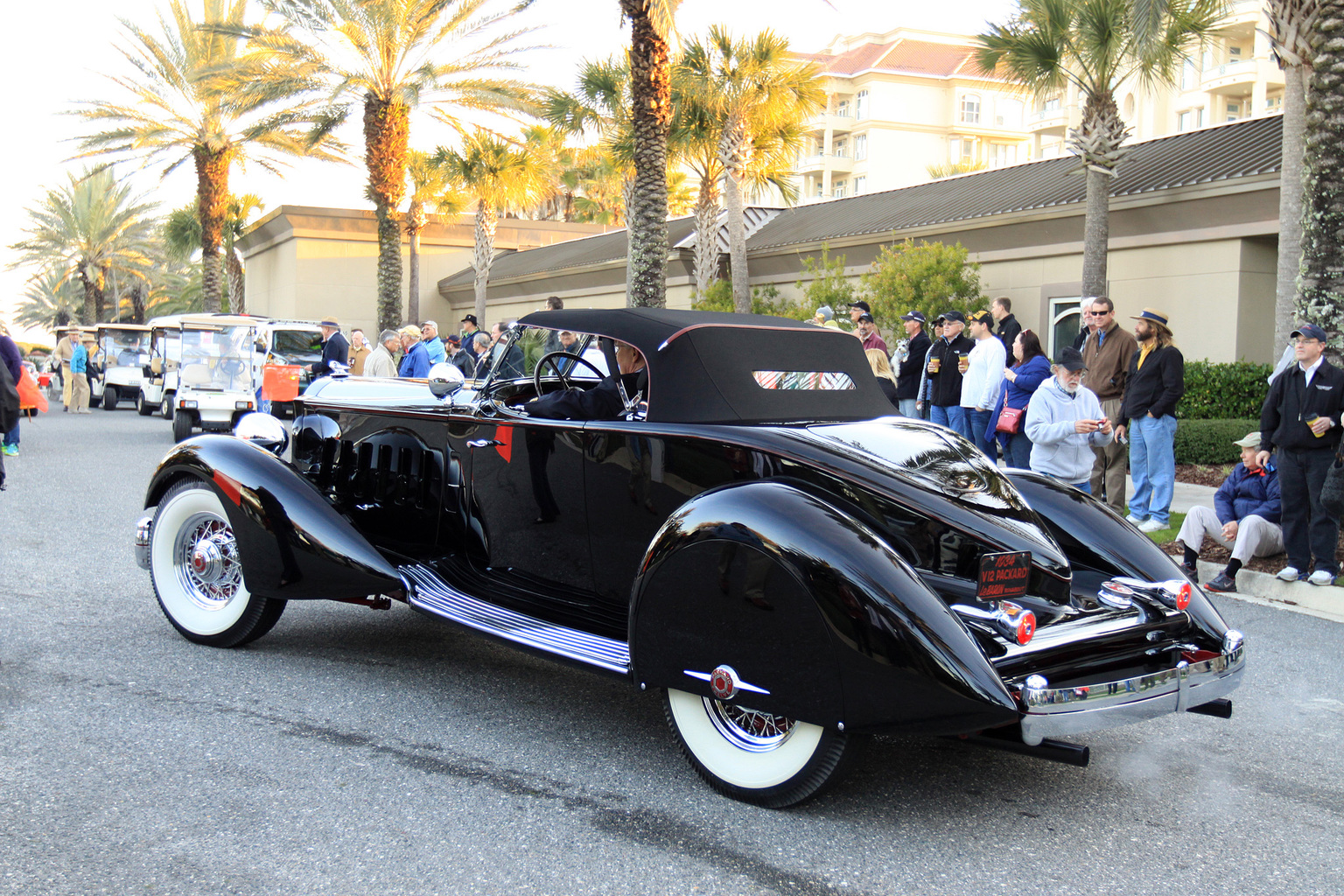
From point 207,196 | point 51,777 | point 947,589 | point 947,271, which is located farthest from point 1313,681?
point 207,196

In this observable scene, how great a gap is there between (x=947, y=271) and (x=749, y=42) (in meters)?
6.50

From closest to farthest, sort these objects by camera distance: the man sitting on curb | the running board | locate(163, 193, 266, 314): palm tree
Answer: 1. the running board
2. the man sitting on curb
3. locate(163, 193, 266, 314): palm tree

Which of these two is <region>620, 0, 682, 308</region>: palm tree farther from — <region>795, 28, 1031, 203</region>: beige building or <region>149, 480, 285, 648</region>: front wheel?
<region>795, 28, 1031, 203</region>: beige building

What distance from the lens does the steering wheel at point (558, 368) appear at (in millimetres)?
4730

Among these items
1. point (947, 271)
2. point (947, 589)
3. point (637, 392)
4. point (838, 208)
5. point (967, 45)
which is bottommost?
point (947, 589)

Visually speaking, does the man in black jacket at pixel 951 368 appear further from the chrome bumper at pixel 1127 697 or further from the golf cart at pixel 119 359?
the golf cart at pixel 119 359

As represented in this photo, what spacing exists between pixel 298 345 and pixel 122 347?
8.04 metres

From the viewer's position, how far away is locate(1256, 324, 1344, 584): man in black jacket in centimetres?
671

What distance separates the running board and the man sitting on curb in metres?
5.05

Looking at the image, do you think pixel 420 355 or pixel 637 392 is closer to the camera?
pixel 637 392

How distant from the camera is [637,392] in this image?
4.27 m

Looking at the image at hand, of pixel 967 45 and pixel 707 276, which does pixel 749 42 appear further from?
pixel 967 45

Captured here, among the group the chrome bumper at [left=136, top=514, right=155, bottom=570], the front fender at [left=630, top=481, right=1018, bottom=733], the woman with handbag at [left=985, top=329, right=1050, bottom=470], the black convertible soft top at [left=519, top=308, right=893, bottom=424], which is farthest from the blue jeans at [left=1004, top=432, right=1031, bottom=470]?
the chrome bumper at [left=136, top=514, right=155, bottom=570]

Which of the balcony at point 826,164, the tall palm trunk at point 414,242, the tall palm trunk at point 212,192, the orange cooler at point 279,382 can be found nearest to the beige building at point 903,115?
the balcony at point 826,164
